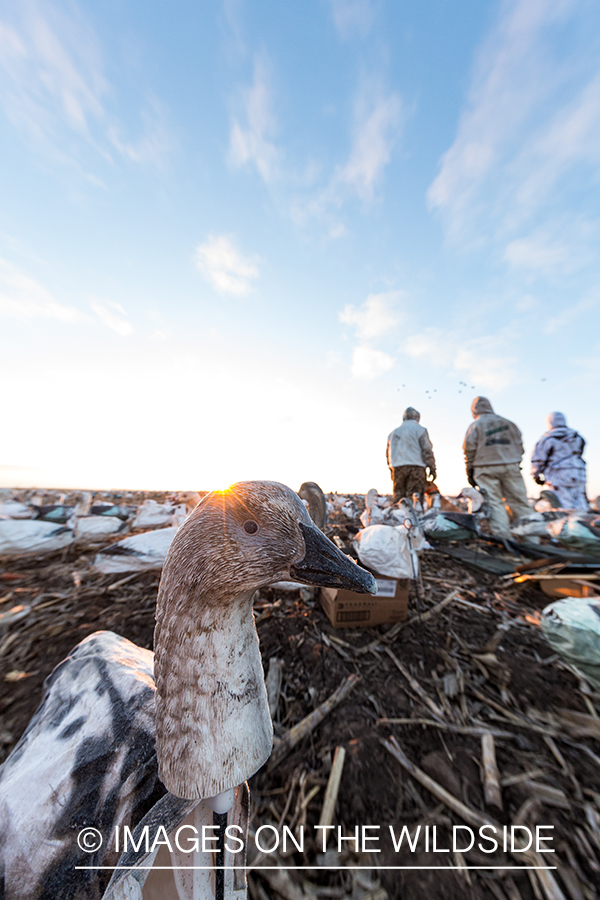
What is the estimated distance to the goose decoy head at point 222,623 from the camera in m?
0.93

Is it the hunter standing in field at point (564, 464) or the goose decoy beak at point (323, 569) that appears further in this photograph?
the hunter standing in field at point (564, 464)

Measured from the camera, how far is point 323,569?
3.68 feet

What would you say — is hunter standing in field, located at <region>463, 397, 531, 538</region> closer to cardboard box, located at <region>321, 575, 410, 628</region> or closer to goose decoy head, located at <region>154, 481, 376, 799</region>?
cardboard box, located at <region>321, 575, 410, 628</region>

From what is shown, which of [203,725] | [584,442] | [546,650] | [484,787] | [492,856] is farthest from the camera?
[584,442]

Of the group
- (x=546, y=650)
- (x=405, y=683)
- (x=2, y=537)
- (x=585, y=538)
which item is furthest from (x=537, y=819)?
(x=2, y=537)

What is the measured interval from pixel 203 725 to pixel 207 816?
0.50 meters

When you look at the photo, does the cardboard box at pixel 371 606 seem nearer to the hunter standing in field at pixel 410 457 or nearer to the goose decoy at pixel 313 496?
the goose decoy at pixel 313 496

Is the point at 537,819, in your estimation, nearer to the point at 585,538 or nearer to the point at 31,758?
the point at 31,758

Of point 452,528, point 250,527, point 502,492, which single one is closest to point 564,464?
point 502,492

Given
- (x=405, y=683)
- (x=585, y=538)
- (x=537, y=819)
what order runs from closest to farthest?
1. (x=537, y=819)
2. (x=405, y=683)
3. (x=585, y=538)

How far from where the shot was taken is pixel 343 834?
5.53 feet

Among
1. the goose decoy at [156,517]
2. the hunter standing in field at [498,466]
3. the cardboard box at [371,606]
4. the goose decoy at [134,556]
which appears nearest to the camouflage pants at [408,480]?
the hunter standing in field at [498,466]

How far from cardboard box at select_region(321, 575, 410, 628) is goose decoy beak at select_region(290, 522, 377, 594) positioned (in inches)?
97.5

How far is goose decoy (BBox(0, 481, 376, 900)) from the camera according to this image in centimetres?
94
